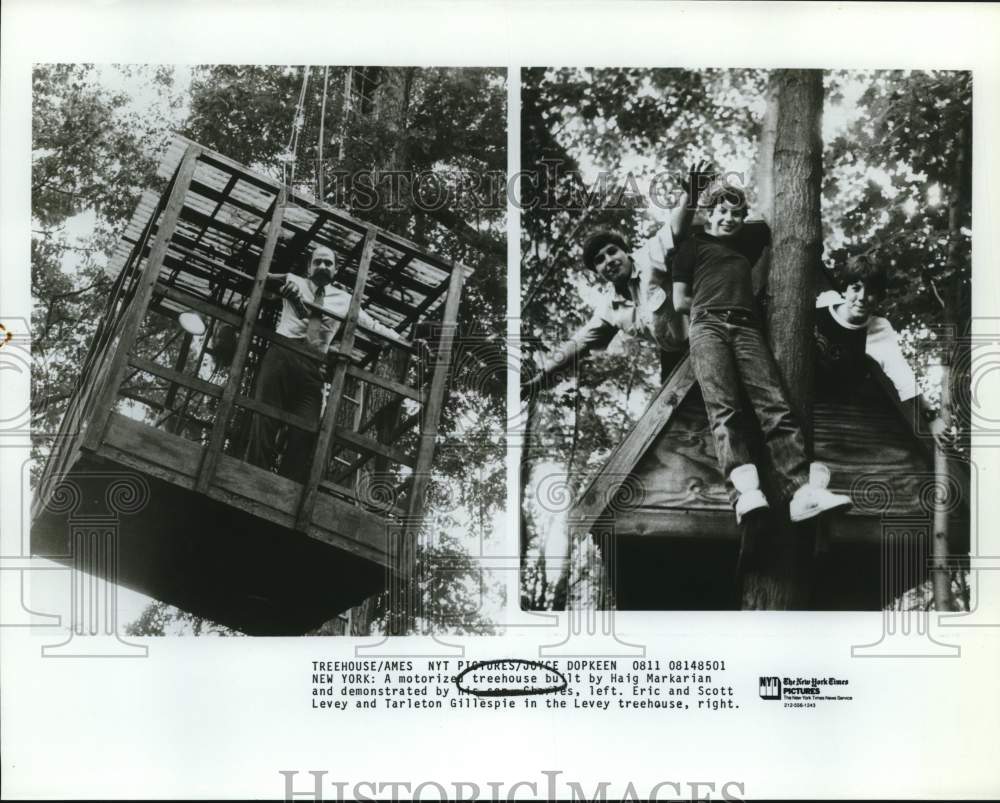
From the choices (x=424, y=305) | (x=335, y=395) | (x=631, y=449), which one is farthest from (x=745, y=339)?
(x=335, y=395)

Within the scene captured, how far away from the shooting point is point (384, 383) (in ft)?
18.2

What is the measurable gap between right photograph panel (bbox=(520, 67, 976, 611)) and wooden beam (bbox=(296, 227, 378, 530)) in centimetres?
88

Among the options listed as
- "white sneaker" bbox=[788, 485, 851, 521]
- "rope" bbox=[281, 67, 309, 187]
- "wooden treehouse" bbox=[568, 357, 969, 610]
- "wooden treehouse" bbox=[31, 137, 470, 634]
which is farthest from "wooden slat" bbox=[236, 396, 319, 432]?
"white sneaker" bbox=[788, 485, 851, 521]

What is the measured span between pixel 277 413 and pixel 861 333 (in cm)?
314

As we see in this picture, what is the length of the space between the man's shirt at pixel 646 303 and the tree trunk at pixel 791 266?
1.82 feet

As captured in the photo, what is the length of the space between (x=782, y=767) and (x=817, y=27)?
393cm

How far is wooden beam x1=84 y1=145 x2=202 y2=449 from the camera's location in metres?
5.12

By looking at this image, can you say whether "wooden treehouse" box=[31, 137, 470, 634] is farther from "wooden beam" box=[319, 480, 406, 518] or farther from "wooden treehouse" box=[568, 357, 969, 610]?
"wooden treehouse" box=[568, 357, 969, 610]

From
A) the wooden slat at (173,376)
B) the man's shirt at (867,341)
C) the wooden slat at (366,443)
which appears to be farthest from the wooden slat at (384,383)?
the man's shirt at (867,341)

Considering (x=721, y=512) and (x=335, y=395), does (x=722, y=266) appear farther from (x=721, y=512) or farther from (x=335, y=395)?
(x=335, y=395)

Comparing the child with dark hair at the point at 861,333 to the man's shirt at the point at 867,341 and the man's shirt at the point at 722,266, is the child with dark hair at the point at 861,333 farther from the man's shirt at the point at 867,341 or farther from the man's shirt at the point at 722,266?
the man's shirt at the point at 722,266

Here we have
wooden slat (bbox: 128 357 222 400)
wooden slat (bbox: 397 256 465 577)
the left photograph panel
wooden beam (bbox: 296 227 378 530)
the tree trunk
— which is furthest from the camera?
the tree trunk

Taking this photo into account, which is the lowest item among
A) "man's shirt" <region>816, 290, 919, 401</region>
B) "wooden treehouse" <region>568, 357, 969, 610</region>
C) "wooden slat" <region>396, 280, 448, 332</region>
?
"wooden treehouse" <region>568, 357, 969, 610</region>

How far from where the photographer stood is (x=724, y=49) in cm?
589
